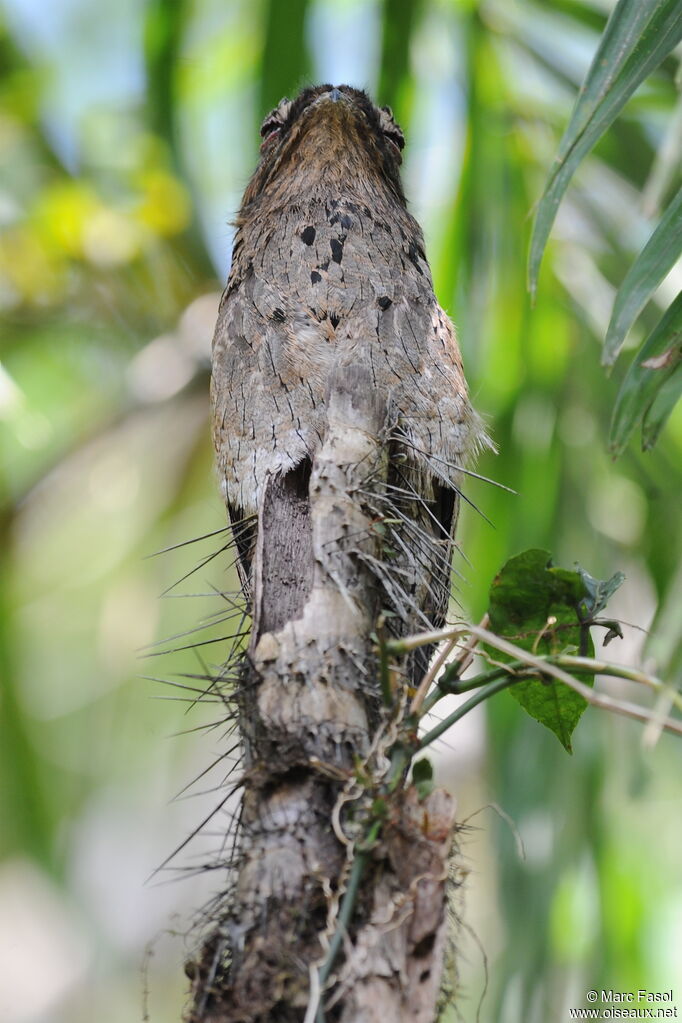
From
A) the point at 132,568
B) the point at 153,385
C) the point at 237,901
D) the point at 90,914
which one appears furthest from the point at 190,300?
the point at 237,901

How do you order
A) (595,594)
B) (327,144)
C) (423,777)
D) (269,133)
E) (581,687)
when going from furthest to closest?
1. (269,133)
2. (327,144)
3. (595,594)
4. (423,777)
5. (581,687)

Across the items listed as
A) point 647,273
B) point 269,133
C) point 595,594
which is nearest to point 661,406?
point 647,273

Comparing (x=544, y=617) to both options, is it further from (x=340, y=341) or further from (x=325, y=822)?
(x=340, y=341)

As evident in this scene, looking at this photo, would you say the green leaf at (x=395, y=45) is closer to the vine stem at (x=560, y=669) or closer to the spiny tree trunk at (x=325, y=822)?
the spiny tree trunk at (x=325, y=822)

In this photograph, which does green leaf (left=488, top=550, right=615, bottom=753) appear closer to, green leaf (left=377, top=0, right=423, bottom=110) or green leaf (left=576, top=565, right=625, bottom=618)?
green leaf (left=576, top=565, right=625, bottom=618)

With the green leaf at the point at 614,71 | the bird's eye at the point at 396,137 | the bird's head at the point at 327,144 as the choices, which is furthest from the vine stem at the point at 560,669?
the bird's eye at the point at 396,137

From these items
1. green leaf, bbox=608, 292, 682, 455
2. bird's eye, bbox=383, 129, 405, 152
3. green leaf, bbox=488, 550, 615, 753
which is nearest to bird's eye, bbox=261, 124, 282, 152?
bird's eye, bbox=383, 129, 405, 152
